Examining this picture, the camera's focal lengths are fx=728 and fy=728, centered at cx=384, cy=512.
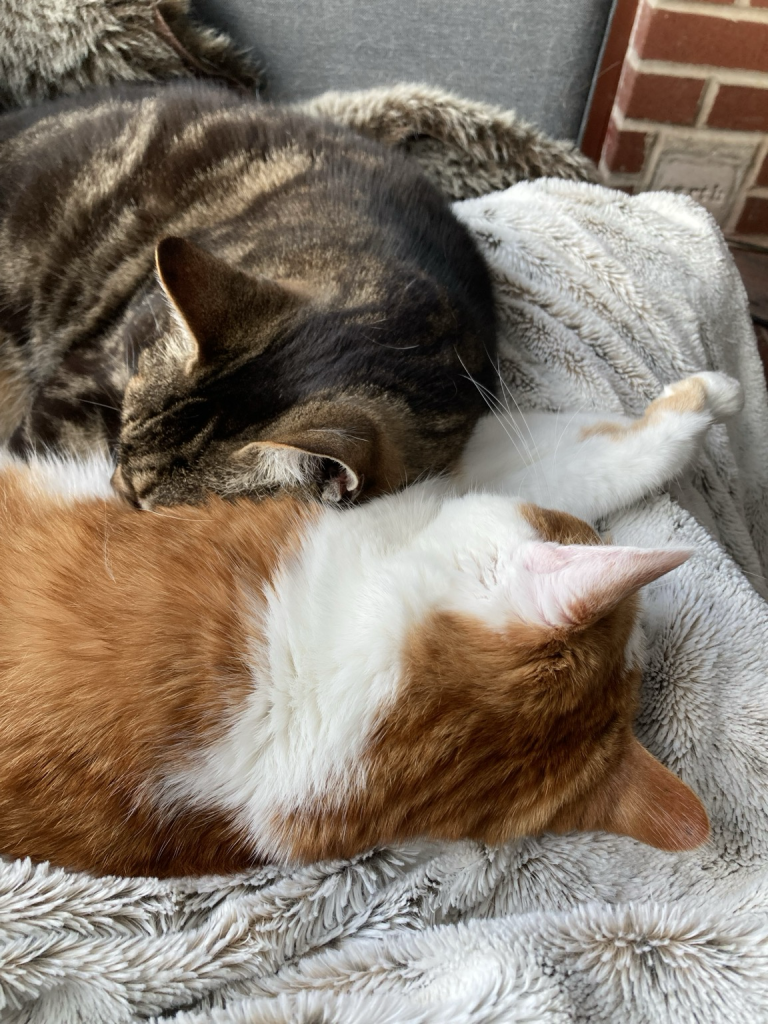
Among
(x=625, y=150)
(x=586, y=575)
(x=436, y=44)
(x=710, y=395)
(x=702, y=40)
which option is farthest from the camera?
(x=625, y=150)

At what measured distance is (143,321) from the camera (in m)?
1.08

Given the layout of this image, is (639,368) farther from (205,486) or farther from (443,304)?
(205,486)

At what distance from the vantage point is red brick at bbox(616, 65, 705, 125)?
207 centimetres

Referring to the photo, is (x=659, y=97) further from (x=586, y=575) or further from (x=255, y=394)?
(x=586, y=575)

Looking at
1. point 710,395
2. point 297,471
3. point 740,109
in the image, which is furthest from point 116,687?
point 740,109

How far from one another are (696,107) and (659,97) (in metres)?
0.12

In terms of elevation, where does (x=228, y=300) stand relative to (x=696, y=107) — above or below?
below

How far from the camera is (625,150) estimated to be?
7.25 ft

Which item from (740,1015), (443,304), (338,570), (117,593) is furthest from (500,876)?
(443,304)

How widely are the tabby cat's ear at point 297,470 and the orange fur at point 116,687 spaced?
0.08 metres

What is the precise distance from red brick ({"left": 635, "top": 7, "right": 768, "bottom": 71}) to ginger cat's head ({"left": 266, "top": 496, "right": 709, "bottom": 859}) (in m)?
1.86

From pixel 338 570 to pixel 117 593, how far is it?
0.24 m

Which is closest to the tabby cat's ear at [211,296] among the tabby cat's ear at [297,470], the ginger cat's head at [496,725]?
the tabby cat's ear at [297,470]

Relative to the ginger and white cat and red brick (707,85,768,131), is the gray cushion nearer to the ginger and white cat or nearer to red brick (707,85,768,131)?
red brick (707,85,768,131)
